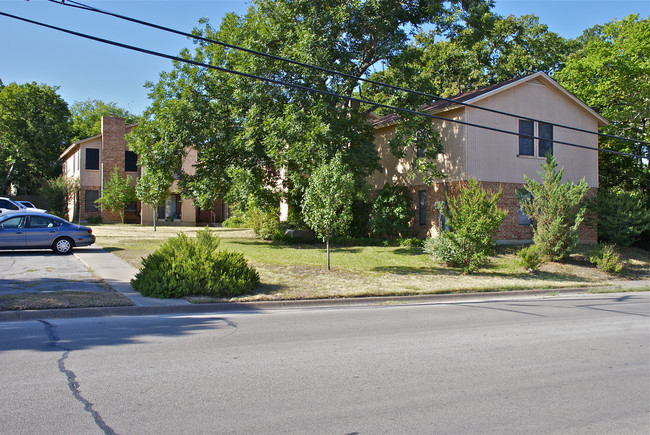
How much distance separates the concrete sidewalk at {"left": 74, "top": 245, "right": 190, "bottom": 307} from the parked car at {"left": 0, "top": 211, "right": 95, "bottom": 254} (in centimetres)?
60

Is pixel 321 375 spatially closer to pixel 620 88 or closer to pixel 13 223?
pixel 13 223

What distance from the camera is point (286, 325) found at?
909 cm

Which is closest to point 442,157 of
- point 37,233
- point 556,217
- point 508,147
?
point 508,147

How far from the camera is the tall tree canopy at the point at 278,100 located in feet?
67.3

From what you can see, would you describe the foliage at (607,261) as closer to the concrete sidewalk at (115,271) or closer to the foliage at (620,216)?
the foliage at (620,216)

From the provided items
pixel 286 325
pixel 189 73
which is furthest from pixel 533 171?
pixel 286 325

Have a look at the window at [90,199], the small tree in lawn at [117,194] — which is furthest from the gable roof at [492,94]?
the window at [90,199]

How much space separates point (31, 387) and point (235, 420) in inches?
95.0

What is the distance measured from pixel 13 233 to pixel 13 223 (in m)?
0.39

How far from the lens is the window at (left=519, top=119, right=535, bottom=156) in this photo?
23766mm

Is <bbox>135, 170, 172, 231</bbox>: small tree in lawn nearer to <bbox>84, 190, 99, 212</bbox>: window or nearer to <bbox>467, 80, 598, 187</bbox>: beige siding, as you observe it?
<bbox>467, 80, 598, 187</bbox>: beige siding

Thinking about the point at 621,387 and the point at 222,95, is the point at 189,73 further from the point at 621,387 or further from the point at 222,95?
the point at 621,387

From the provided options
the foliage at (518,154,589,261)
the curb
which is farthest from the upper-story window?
the curb

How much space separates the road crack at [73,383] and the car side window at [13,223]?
11.1 m
